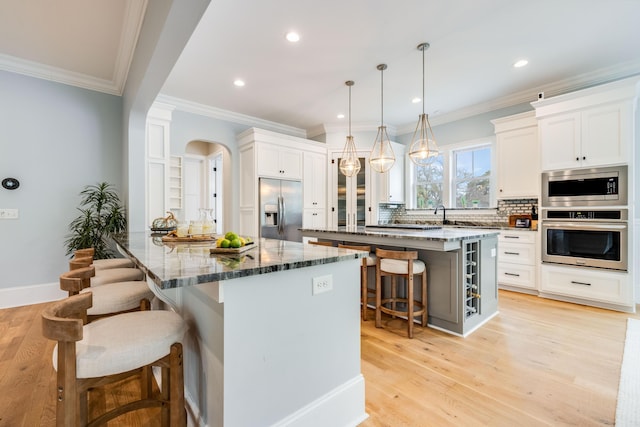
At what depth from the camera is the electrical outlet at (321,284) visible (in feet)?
4.64

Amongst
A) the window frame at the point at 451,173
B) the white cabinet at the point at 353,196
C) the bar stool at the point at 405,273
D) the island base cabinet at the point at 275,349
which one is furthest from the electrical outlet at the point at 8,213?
the window frame at the point at 451,173

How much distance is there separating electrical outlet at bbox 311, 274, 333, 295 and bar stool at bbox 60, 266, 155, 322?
1060 millimetres

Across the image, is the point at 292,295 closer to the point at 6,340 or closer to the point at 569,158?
the point at 6,340

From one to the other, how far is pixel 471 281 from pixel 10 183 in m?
5.16

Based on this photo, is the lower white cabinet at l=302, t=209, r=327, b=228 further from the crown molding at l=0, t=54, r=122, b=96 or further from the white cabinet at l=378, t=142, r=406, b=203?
the crown molding at l=0, t=54, r=122, b=96

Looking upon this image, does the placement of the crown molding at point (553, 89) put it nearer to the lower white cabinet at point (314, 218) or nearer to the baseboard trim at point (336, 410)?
the lower white cabinet at point (314, 218)

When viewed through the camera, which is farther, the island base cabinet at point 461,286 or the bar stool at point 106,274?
the island base cabinet at point 461,286

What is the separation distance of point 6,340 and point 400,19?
14.6 ft

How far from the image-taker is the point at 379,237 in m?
2.85

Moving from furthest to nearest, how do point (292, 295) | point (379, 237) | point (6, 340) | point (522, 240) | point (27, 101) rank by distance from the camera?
point (522, 240), point (27, 101), point (379, 237), point (6, 340), point (292, 295)

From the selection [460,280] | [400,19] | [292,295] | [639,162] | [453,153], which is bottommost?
[460,280]

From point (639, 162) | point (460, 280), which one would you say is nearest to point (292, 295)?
point (460, 280)

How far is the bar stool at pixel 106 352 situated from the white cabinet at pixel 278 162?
3.64 meters

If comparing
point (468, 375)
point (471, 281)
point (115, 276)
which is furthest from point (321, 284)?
point (471, 281)
